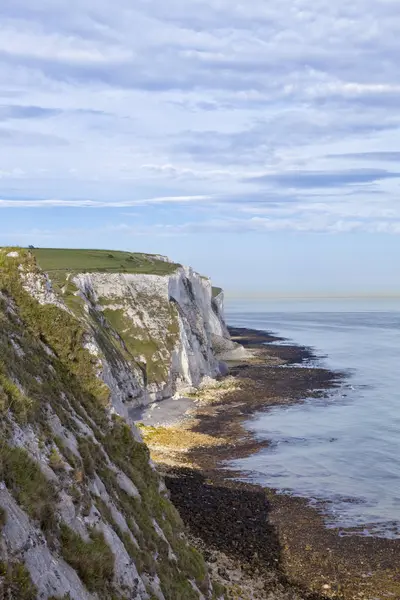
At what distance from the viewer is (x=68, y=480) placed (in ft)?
41.1

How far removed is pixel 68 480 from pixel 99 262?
75992mm

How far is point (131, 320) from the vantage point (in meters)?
68.2

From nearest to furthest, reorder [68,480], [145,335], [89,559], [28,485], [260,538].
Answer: [28,485]
[89,559]
[68,480]
[260,538]
[145,335]

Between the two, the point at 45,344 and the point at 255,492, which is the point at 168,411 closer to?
the point at 255,492

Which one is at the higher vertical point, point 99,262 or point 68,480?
point 99,262

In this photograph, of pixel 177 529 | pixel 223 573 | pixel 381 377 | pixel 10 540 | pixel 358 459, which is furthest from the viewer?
pixel 381 377

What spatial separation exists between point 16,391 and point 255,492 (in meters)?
24.1

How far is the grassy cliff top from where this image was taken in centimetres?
7769

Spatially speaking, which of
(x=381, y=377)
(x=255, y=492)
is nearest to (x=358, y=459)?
(x=255, y=492)

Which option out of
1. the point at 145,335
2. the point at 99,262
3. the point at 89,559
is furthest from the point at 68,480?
the point at 99,262

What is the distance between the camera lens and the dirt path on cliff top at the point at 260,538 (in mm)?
23109

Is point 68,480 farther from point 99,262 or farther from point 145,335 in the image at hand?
point 99,262

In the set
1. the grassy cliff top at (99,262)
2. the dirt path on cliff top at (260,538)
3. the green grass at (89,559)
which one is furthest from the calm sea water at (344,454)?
the grassy cliff top at (99,262)

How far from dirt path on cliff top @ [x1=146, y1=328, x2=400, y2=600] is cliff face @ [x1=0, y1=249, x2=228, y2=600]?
6.21 meters
